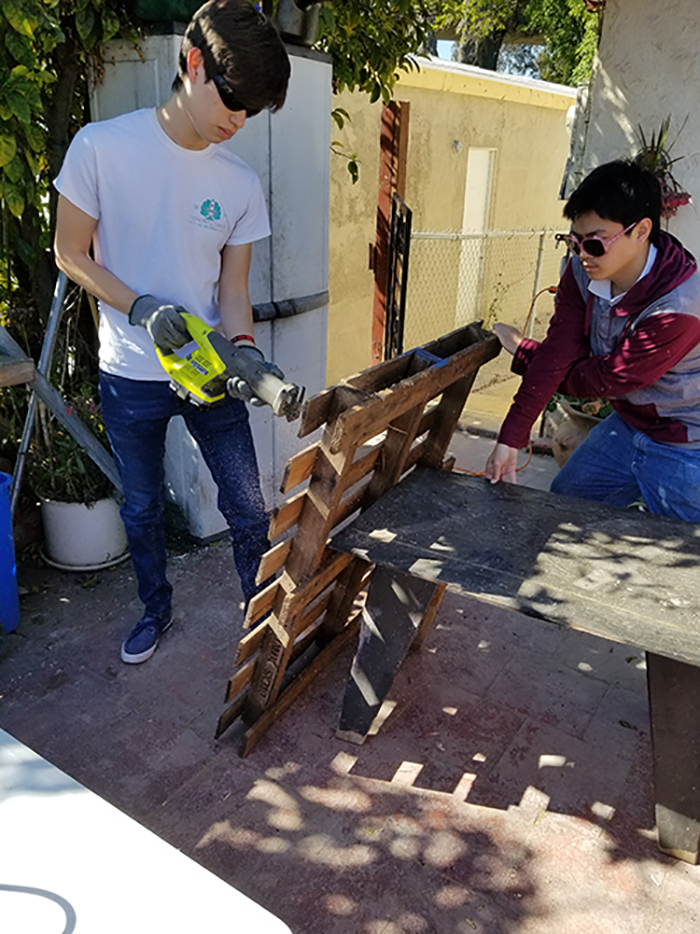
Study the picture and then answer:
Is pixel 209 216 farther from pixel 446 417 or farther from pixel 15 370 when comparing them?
pixel 446 417

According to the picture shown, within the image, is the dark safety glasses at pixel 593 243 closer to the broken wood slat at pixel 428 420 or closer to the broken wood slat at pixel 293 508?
the broken wood slat at pixel 428 420

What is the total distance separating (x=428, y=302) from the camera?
27.5ft

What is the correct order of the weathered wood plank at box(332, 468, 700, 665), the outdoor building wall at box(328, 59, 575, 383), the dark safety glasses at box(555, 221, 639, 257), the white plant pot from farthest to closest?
the outdoor building wall at box(328, 59, 575, 383), the white plant pot, the dark safety glasses at box(555, 221, 639, 257), the weathered wood plank at box(332, 468, 700, 665)

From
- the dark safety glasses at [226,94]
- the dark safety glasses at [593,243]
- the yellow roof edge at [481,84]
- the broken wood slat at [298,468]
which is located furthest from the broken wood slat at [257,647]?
the yellow roof edge at [481,84]

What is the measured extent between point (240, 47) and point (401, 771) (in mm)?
2444

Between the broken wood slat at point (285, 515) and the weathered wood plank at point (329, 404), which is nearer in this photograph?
the weathered wood plank at point (329, 404)

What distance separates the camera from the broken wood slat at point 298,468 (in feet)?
7.38

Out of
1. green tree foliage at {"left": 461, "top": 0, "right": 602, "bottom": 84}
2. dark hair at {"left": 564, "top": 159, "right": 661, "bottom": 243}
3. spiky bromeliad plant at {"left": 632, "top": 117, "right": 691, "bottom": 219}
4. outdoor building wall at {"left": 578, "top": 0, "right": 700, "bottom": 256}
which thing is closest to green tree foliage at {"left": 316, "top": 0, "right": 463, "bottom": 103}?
outdoor building wall at {"left": 578, "top": 0, "right": 700, "bottom": 256}

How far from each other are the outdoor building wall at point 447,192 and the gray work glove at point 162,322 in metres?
4.64

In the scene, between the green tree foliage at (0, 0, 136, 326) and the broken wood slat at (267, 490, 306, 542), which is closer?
the broken wood slat at (267, 490, 306, 542)

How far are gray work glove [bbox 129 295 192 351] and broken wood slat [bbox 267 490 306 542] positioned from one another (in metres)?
0.61

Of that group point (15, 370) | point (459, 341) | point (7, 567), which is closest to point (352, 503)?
point (459, 341)

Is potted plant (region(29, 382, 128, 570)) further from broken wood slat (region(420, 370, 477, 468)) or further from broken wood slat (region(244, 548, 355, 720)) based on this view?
broken wood slat (region(420, 370, 477, 468))

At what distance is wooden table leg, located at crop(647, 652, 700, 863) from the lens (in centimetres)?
232
